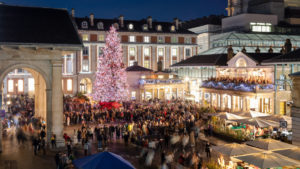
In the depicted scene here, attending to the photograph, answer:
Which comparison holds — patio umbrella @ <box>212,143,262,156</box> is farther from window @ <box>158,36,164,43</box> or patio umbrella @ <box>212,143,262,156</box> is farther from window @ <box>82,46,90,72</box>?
window @ <box>158,36,164,43</box>

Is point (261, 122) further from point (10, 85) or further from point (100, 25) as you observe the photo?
point (10, 85)

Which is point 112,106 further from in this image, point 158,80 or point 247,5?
point 247,5

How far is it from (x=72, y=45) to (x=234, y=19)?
178 ft

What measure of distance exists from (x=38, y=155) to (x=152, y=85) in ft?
108

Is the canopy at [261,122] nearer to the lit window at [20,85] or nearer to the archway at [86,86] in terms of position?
the archway at [86,86]

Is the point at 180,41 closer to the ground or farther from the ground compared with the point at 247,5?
closer to the ground

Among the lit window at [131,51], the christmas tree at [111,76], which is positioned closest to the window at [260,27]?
the lit window at [131,51]

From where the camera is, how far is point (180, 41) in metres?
71.4

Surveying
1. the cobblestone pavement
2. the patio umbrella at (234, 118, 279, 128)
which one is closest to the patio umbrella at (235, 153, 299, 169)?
the cobblestone pavement

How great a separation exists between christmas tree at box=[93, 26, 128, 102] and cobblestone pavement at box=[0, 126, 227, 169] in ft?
49.3

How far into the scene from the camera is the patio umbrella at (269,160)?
14.8 metres

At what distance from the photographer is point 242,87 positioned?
37.0 meters

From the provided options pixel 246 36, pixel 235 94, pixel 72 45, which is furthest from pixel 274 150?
pixel 246 36

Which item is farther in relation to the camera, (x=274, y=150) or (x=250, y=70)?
(x=250, y=70)
